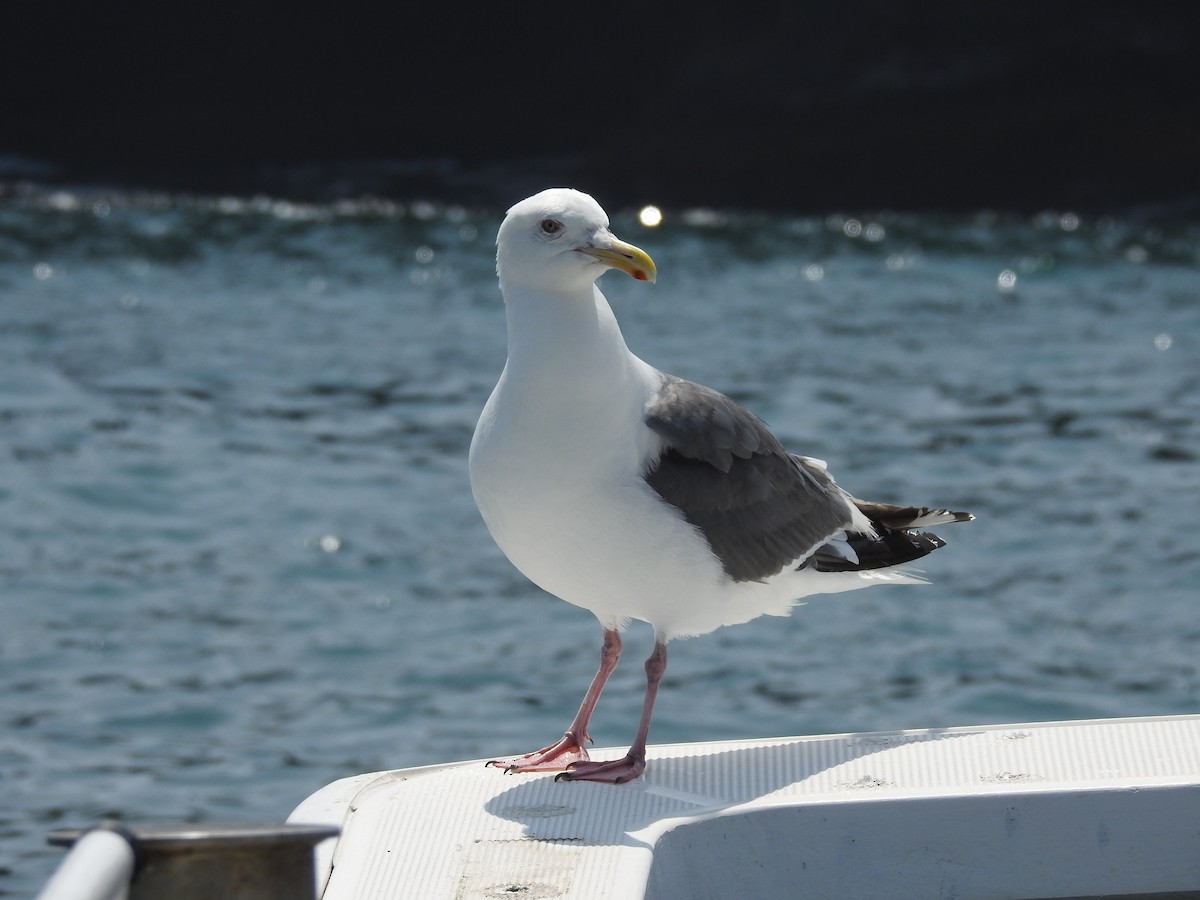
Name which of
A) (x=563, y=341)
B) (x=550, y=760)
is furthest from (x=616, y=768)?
(x=563, y=341)

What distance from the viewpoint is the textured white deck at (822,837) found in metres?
3.07

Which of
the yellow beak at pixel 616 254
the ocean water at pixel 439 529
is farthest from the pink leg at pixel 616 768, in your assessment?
the ocean water at pixel 439 529

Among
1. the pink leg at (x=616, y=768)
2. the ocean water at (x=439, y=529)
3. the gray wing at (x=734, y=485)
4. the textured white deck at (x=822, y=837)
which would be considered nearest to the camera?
the textured white deck at (x=822, y=837)

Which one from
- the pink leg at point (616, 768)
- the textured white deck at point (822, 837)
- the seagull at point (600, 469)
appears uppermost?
the seagull at point (600, 469)

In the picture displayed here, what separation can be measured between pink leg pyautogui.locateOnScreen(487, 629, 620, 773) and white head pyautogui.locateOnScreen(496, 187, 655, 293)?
954 millimetres

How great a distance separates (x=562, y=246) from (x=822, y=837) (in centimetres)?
138

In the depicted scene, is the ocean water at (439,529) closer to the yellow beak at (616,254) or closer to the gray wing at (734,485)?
the gray wing at (734,485)

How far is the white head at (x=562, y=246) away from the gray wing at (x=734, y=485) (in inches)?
14.6

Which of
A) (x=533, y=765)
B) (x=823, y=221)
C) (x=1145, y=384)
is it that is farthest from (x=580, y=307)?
(x=823, y=221)

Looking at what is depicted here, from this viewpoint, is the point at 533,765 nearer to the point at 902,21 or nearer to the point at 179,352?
the point at 179,352

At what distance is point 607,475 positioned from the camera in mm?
3773

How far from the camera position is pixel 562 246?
149 inches

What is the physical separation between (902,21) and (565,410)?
39.7 m

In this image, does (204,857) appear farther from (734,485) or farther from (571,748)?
(734,485)
